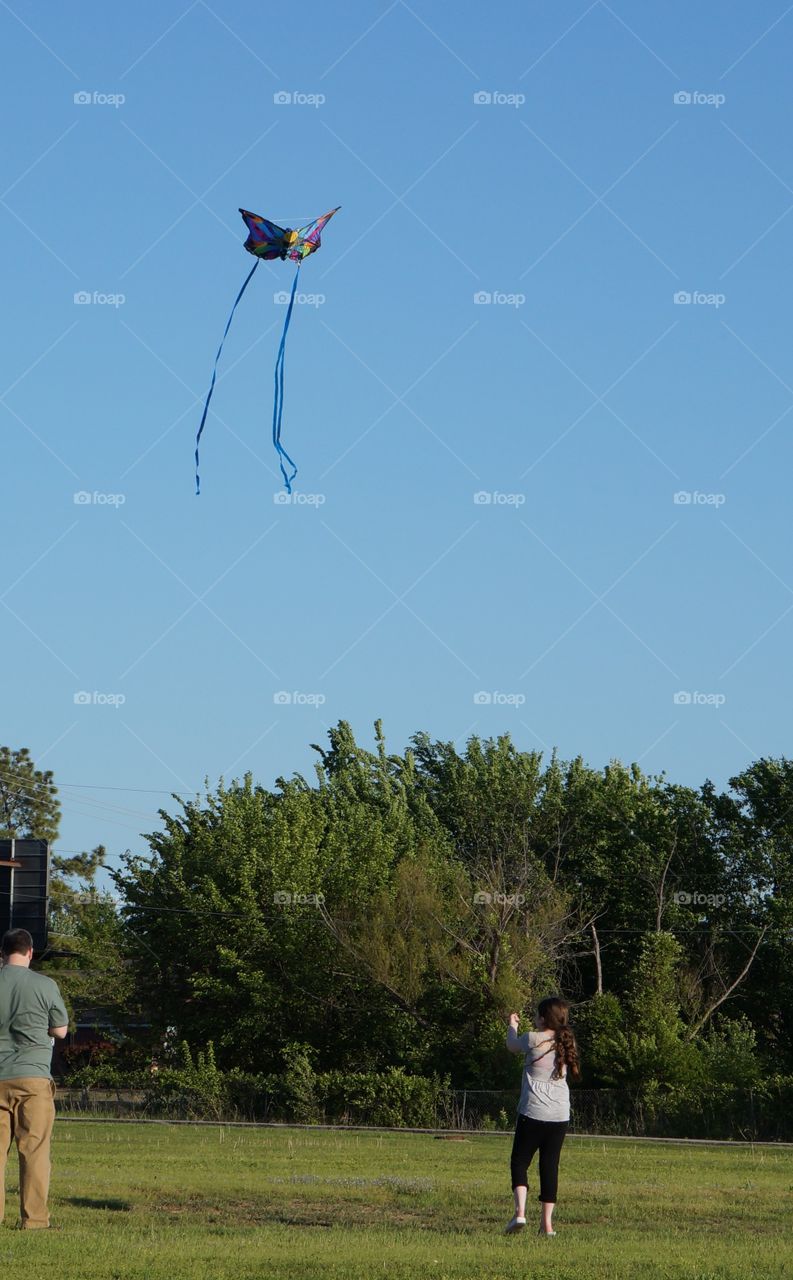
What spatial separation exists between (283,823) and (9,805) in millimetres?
61003

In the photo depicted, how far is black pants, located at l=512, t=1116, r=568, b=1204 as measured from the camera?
38.1ft

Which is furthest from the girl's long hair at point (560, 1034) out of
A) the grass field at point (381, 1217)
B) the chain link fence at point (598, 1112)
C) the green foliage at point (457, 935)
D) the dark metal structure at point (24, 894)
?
the green foliage at point (457, 935)

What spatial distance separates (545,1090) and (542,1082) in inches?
2.5

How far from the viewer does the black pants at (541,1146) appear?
11.6 meters

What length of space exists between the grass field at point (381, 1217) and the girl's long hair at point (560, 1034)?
118cm

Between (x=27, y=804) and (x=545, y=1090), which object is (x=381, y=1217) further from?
(x=27, y=804)

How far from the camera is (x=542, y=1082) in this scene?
11.8 metres

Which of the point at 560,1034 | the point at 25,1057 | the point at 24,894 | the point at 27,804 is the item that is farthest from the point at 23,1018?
the point at 27,804

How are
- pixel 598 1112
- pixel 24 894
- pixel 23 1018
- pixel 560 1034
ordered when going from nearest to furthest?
pixel 23 1018 < pixel 560 1034 < pixel 24 894 < pixel 598 1112

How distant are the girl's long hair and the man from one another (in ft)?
11.9

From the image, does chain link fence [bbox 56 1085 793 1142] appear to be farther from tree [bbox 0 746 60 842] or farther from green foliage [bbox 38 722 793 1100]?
tree [bbox 0 746 60 842]

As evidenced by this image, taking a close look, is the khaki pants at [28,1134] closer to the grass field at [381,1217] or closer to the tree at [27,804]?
the grass field at [381,1217]

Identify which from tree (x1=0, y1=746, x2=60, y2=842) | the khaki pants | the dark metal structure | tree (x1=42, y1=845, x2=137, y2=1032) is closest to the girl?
the khaki pants

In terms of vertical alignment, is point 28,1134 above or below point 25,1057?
below
